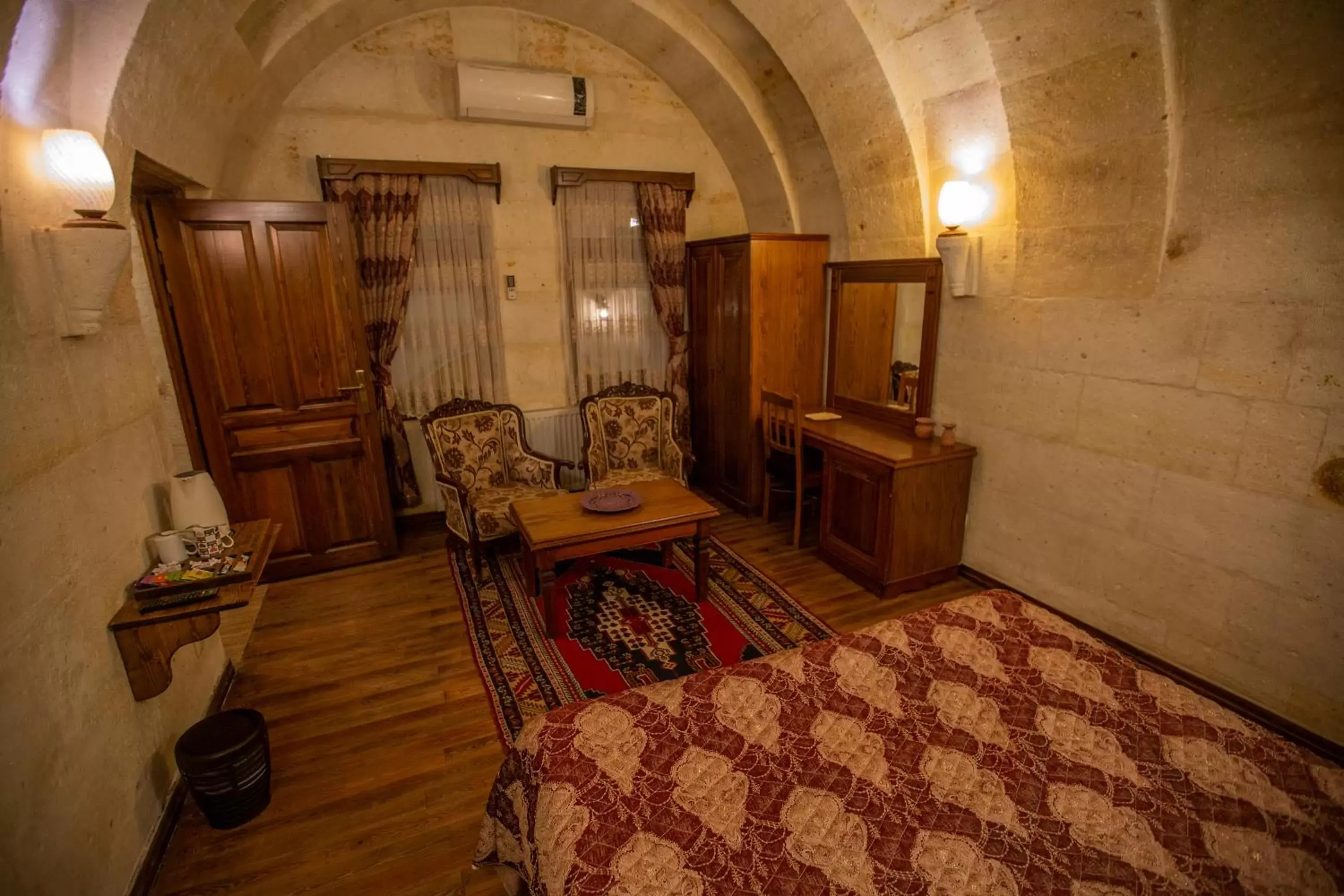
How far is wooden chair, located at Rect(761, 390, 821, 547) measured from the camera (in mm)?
4004

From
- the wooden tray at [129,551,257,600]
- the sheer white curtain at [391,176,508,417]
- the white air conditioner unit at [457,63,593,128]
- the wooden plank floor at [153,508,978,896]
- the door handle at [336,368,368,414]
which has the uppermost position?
the white air conditioner unit at [457,63,593,128]

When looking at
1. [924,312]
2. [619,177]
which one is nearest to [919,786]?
[924,312]

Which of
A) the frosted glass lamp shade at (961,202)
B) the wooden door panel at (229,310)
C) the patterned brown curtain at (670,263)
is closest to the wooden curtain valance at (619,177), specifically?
the patterned brown curtain at (670,263)

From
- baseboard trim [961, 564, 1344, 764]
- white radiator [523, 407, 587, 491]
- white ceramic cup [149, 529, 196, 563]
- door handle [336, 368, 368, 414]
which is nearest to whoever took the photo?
white ceramic cup [149, 529, 196, 563]

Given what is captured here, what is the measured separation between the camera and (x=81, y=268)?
1817mm

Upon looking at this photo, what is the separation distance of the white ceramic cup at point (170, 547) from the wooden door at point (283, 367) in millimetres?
1540

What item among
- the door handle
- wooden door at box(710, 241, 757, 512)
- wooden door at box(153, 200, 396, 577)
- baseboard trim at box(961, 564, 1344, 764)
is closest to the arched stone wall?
baseboard trim at box(961, 564, 1344, 764)

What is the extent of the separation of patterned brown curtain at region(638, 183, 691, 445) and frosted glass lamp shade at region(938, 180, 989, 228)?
81.9 inches

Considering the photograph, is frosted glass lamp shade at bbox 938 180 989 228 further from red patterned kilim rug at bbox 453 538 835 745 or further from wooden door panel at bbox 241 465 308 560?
wooden door panel at bbox 241 465 308 560

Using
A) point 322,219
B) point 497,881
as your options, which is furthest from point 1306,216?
point 322,219

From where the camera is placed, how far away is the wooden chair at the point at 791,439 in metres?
4.00

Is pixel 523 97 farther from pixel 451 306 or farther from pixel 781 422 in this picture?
pixel 781 422

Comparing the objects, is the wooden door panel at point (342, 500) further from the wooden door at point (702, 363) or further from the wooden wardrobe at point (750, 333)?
the wooden wardrobe at point (750, 333)

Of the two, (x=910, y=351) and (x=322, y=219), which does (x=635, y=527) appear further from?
(x=322, y=219)
